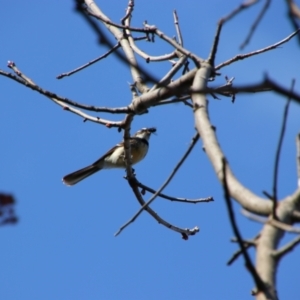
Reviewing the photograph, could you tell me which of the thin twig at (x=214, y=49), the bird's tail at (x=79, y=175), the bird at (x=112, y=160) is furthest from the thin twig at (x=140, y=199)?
the bird's tail at (x=79, y=175)

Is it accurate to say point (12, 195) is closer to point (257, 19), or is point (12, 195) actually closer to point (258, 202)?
point (258, 202)

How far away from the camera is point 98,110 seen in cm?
379

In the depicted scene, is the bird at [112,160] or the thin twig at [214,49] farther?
the bird at [112,160]

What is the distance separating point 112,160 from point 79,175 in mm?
610

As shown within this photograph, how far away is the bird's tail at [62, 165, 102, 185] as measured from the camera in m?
9.58

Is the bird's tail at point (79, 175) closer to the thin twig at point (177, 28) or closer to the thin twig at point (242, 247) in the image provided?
the thin twig at point (177, 28)

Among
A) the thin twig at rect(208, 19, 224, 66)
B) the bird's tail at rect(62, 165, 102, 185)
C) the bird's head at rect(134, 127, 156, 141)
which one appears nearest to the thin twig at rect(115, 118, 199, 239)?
the thin twig at rect(208, 19, 224, 66)

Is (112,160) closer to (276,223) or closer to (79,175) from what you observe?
(79,175)

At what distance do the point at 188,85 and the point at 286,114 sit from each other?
139 cm

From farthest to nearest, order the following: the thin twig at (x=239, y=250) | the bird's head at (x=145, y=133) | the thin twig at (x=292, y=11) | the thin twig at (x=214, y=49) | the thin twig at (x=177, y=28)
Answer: the bird's head at (x=145, y=133), the thin twig at (x=177, y=28), the thin twig at (x=214, y=49), the thin twig at (x=239, y=250), the thin twig at (x=292, y=11)

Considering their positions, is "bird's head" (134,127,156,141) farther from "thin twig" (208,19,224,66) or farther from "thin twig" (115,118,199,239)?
"thin twig" (208,19,224,66)

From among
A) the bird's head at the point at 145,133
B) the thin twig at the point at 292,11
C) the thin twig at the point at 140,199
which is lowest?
the thin twig at the point at 292,11

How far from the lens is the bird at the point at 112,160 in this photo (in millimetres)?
9672

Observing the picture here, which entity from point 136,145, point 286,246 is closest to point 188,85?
point 286,246
